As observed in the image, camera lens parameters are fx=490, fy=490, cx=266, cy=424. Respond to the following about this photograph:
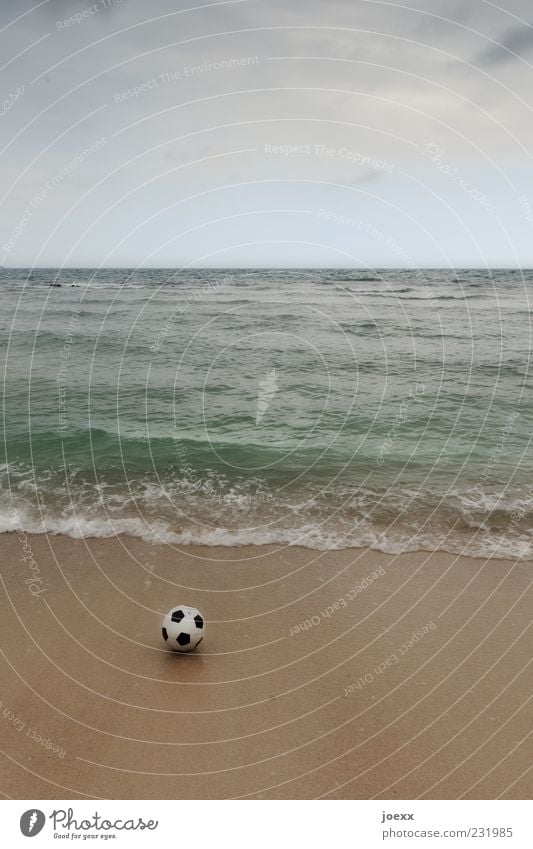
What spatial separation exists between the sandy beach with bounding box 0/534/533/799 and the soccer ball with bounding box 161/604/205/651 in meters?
0.25

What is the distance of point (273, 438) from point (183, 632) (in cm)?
1030

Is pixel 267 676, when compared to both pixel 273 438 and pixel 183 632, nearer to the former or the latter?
pixel 183 632

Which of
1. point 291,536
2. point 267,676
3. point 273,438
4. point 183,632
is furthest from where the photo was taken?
point 273,438

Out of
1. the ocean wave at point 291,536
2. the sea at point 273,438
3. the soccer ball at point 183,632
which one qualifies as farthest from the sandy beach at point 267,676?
the sea at point 273,438

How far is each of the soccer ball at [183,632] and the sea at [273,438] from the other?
3352 millimetres

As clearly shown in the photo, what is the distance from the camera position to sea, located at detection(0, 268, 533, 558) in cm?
1264

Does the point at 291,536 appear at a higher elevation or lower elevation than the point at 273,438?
lower

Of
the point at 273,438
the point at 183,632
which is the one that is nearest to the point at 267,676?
the point at 183,632

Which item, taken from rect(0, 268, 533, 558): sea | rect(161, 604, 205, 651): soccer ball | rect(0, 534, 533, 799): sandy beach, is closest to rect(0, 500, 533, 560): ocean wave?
rect(0, 268, 533, 558): sea

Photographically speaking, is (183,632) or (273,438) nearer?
(183,632)

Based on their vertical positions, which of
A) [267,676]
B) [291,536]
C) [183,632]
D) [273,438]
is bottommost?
[267,676]

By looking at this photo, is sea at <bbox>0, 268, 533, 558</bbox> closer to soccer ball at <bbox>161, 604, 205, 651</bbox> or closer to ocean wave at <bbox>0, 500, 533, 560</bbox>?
ocean wave at <bbox>0, 500, 533, 560</bbox>

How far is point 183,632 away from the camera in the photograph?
8508 mm

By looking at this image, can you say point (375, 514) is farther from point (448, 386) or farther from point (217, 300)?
point (217, 300)
